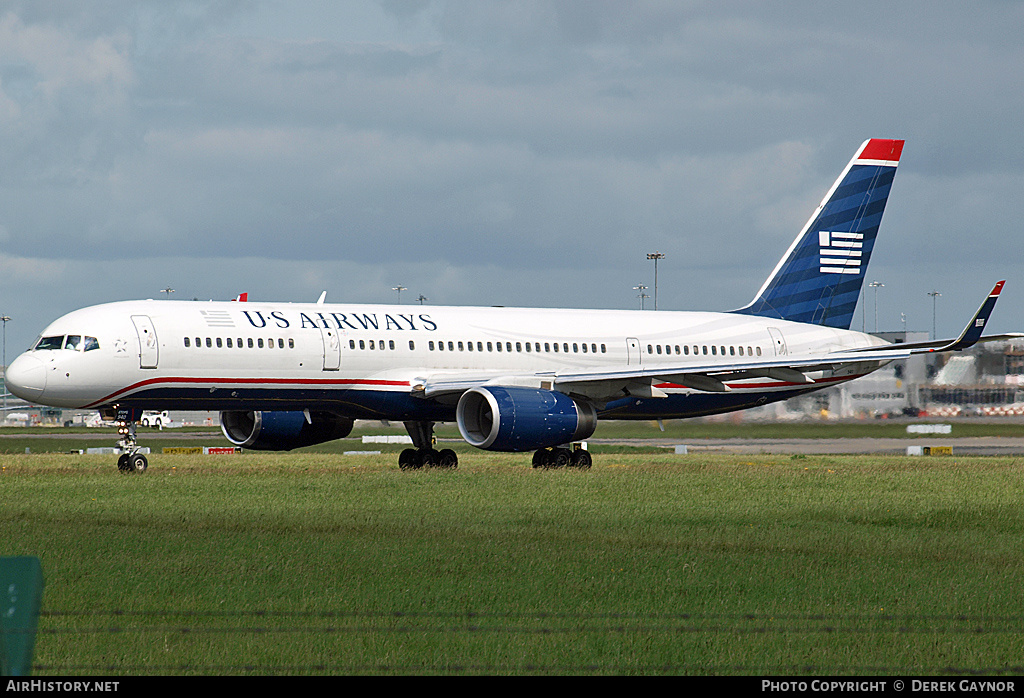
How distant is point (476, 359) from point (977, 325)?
13.6 m

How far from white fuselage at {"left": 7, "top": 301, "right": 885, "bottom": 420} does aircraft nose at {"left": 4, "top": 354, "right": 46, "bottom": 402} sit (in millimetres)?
34

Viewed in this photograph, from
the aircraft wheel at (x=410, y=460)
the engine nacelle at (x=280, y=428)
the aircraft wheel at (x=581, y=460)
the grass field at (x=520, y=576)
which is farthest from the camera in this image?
the engine nacelle at (x=280, y=428)

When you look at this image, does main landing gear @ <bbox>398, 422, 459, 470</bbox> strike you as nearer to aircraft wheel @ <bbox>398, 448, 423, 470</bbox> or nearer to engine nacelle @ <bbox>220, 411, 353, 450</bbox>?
aircraft wheel @ <bbox>398, 448, 423, 470</bbox>

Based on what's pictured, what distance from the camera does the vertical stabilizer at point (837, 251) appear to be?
1682 inches

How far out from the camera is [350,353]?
3350 cm

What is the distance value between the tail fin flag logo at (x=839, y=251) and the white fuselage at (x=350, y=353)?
3759mm

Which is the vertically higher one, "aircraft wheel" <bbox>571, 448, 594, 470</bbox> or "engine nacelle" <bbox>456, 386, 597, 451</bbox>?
"engine nacelle" <bbox>456, 386, 597, 451</bbox>

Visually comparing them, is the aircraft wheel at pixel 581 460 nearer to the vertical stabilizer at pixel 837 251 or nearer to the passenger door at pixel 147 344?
the vertical stabilizer at pixel 837 251

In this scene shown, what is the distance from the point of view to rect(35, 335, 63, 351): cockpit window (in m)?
31.2

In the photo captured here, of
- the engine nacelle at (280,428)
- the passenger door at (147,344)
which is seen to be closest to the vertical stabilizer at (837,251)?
the engine nacelle at (280,428)

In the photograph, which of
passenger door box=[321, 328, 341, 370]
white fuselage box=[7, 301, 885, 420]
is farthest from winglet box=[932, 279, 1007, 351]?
passenger door box=[321, 328, 341, 370]

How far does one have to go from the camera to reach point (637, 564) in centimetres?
1551

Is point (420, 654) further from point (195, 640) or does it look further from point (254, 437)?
point (254, 437)
